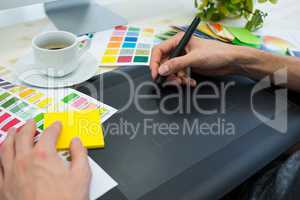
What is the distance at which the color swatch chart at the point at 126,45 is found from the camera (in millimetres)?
659

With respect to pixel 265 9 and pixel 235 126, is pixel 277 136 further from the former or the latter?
pixel 265 9

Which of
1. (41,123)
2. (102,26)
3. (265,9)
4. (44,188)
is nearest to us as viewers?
(44,188)

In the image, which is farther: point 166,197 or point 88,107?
point 88,107

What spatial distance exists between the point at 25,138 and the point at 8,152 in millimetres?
28

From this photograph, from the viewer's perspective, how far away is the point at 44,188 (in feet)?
1.26

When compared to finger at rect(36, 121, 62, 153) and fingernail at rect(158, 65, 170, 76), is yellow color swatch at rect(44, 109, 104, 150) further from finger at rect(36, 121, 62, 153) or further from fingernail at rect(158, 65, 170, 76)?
fingernail at rect(158, 65, 170, 76)

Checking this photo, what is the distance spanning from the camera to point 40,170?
0.40 metres

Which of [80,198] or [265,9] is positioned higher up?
[265,9]

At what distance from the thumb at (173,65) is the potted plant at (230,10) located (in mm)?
262

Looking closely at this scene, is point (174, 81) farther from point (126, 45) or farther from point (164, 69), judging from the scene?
point (126, 45)

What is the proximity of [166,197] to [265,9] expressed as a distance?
71 cm

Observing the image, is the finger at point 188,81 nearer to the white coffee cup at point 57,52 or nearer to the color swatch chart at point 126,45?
the color swatch chart at point 126,45

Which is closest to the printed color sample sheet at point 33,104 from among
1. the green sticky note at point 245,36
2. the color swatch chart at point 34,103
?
the color swatch chart at point 34,103

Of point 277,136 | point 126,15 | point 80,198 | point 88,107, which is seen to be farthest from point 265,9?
point 80,198
